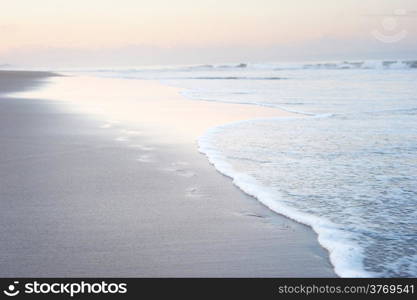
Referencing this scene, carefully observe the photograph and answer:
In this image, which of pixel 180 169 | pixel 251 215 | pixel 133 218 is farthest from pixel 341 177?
pixel 133 218

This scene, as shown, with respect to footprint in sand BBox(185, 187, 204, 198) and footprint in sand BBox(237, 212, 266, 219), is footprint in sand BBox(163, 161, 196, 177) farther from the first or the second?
footprint in sand BBox(237, 212, 266, 219)

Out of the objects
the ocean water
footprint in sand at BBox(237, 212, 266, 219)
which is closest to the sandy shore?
footprint in sand at BBox(237, 212, 266, 219)

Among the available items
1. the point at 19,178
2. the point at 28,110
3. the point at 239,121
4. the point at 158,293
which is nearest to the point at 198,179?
the point at 19,178

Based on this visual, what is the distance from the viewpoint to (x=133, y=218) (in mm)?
4305

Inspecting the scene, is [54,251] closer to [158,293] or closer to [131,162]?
[158,293]

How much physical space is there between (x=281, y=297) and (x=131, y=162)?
3.91 meters

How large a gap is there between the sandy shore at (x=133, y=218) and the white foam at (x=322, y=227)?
0.08 meters

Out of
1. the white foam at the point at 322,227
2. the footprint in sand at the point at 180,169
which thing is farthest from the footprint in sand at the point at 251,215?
the footprint in sand at the point at 180,169

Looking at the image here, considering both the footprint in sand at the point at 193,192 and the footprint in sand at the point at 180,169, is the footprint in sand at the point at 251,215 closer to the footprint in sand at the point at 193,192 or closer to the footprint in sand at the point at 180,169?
the footprint in sand at the point at 193,192

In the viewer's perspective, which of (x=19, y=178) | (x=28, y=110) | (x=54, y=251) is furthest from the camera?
(x=28, y=110)

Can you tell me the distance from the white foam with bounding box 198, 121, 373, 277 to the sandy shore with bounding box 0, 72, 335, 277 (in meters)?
0.08

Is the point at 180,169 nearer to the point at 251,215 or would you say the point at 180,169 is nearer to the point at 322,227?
the point at 251,215

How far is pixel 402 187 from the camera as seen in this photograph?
5340 millimetres

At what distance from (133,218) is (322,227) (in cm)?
156
